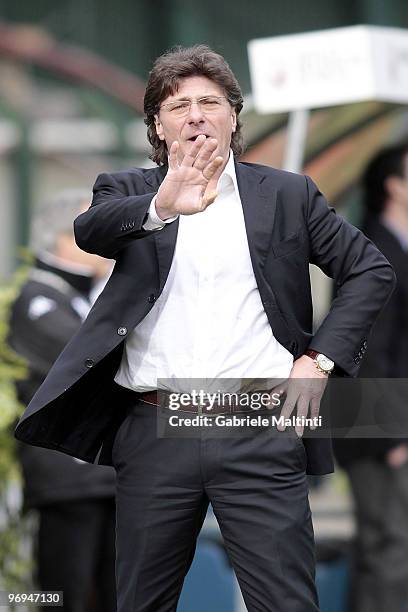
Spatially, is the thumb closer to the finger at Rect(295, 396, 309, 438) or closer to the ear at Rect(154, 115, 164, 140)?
the ear at Rect(154, 115, 164, 140)

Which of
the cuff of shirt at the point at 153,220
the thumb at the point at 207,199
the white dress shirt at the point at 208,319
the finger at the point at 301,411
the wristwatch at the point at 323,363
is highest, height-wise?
the thumb at the point at 207,199

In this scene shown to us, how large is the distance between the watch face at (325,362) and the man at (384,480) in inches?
83.4

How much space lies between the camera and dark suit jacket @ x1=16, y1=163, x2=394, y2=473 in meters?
3.35

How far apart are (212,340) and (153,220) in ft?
1.17

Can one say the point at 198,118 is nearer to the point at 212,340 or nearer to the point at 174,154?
the point at 174,154

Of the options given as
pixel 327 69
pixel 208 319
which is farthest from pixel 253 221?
pixel 327 69

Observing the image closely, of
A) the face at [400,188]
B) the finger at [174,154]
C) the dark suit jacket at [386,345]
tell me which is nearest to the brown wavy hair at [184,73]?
the finger at [174,154]

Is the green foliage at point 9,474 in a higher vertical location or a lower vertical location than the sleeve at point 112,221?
lower

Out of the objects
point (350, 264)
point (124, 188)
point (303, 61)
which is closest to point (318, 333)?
point (350, 264)

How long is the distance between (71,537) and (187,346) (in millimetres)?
2012

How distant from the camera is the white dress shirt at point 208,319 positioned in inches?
131

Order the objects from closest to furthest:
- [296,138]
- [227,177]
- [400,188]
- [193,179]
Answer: [193,179] → [227,177] → [296,138] → [400,188]

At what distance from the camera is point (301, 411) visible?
3359mm

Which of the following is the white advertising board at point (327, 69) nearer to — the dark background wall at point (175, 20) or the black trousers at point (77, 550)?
the black trousers at point (77, 550)
